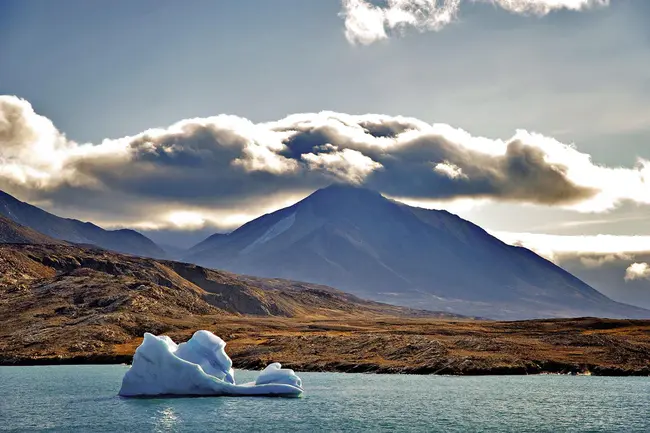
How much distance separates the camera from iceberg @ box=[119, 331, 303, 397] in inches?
3305

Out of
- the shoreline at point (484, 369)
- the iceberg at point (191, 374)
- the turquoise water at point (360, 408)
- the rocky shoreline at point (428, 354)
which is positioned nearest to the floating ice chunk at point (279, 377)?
the iceberg at point (191, 374)

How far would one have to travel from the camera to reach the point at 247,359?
453 ft

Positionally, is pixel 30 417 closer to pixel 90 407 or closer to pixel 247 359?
pixel 90 407

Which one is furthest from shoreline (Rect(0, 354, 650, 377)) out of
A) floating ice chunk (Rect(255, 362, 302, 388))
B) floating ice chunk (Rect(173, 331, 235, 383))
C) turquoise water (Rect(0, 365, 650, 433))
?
floating ice chunk (Rect(173, 331, 235, 383))

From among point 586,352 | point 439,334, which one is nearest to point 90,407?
point 586,352

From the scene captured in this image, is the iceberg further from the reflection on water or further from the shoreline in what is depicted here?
the shoreline

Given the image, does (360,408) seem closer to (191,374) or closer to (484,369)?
(191,374)

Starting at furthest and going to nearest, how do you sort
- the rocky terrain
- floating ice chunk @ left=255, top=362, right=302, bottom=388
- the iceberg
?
the rocky terrain < floating ice chunk @ left=255, top=362, right=302, bottom=388 < the iceberg

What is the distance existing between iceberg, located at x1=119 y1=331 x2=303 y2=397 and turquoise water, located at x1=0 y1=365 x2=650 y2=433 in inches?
53.6

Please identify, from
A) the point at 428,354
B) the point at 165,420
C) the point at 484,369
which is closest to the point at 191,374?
the point at 165,420

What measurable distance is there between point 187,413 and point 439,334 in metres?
108

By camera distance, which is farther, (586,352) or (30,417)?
(586,352)

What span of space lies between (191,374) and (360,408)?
19386 millimetres

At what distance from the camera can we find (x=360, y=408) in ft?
259
